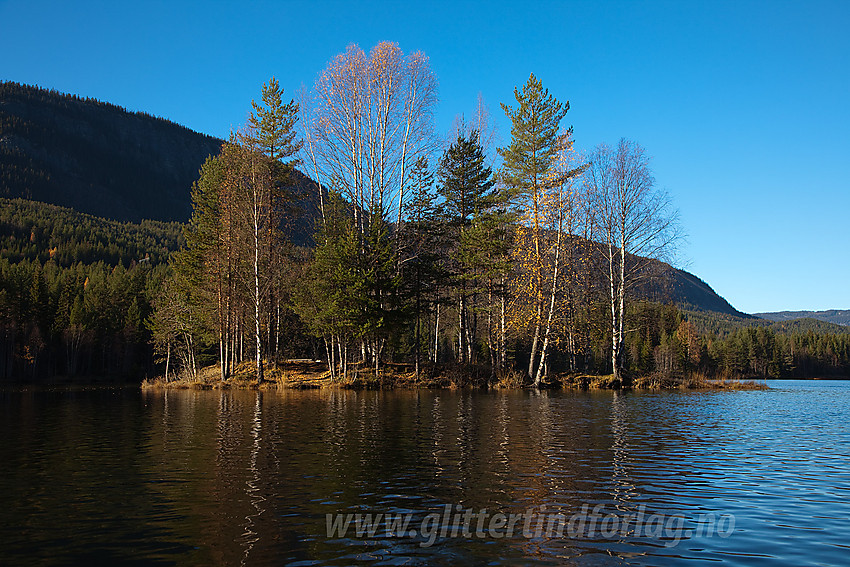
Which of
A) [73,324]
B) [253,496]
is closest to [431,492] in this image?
[253,496]

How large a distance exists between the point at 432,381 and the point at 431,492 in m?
28.2

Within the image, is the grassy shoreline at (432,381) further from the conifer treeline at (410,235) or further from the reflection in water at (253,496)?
the reflection in water at (253,496)

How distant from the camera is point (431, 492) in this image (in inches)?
355

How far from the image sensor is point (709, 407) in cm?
2375

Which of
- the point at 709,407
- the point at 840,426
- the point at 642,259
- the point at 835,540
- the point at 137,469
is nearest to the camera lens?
the point at 835,540

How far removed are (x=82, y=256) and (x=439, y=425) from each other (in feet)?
530

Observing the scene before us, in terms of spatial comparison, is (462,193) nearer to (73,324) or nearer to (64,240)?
(73,324)

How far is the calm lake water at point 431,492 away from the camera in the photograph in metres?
6.35

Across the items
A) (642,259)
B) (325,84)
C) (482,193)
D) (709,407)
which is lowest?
(709,407)

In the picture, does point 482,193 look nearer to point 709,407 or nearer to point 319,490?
point 709,407

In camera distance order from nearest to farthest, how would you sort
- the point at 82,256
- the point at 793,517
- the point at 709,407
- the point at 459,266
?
1. the point at 793,517
2. the point at 709,407
3. the point at 459,266
4. the point at 82,256

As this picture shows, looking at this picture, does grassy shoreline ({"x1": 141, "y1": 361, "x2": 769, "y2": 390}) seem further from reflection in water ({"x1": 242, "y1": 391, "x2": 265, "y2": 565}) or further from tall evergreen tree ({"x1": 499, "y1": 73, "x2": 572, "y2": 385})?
reflection in water ({"x1": 242, "y1": 391, "x2": 265, "y2": 565})

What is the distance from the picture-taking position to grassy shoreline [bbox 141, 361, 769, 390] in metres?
36.1

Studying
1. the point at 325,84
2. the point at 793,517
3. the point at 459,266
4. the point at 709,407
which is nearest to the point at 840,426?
the point at 709,407
